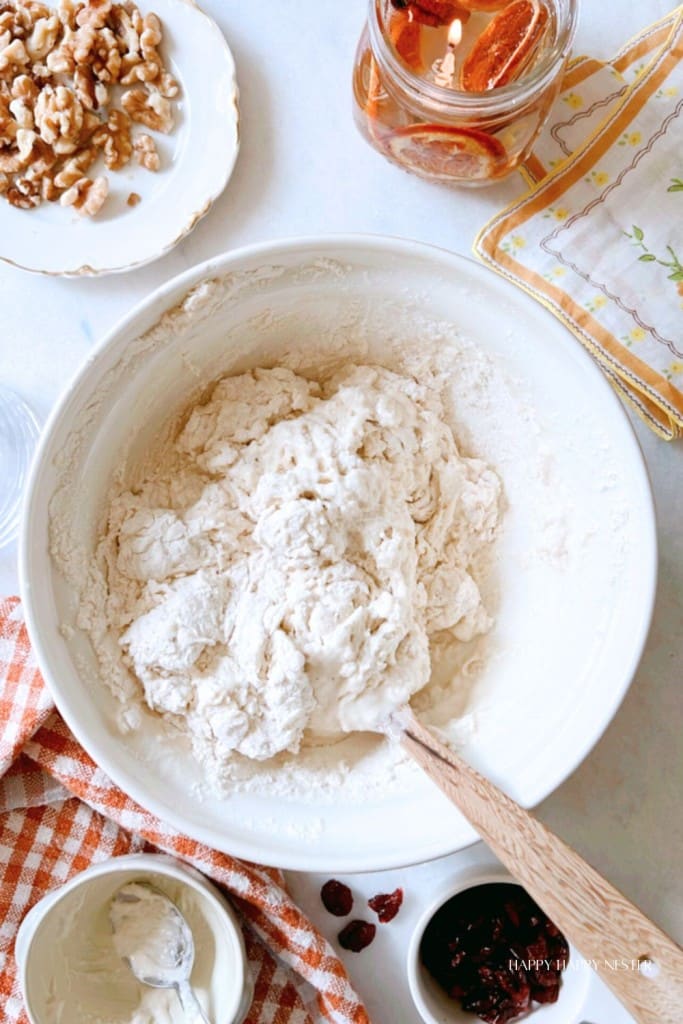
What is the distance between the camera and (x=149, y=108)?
1.32 m

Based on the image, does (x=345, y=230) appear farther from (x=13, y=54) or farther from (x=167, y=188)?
(x=13, y=54)

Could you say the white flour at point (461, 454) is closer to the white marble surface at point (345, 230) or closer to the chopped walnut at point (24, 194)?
the white marble surface at point (345, 230)

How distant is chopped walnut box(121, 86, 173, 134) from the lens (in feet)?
4.33

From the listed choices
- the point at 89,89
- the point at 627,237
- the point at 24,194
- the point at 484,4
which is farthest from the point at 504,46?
the point at 24,194

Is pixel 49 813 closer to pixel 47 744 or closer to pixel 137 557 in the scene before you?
pixel 47 744

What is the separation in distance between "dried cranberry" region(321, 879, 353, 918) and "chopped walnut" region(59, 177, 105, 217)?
0.99 meters

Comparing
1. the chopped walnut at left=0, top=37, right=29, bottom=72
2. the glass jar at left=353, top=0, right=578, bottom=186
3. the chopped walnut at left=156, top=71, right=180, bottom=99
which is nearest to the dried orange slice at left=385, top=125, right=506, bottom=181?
the glass jar at left=353, top=0, right=578, bottom=186

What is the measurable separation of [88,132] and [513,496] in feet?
2.54

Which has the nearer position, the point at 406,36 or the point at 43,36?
the point at 406,36

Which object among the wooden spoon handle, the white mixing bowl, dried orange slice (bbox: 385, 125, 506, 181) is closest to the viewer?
the wooden spoon handle

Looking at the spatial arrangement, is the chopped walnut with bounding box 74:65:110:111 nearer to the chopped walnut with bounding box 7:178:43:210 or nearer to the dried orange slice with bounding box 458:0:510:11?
the chopped walnut with bounding box 7:178:43:210

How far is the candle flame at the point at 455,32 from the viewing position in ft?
3.91

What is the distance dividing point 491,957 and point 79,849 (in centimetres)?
59

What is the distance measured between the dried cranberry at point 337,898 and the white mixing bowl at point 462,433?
0.23m
